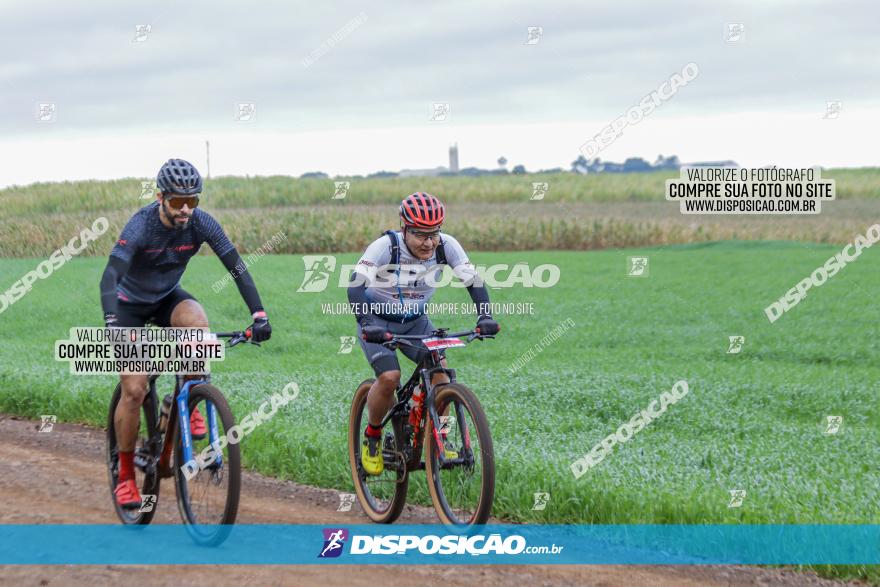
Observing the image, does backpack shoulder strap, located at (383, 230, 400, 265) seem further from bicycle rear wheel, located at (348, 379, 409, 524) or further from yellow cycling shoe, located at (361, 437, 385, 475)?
yellow cycling shoe, located at (361, 437, 385, 475)

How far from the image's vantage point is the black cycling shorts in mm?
8023

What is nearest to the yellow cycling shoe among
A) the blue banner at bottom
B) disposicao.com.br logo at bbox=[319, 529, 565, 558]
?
the blue banner at bottom

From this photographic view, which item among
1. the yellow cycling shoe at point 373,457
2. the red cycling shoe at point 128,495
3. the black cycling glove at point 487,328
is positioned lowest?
the red cycling shoe at point 128,495

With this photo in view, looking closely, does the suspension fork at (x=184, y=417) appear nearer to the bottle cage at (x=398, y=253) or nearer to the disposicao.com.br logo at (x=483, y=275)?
the bottle cage at (x=398, y=253)

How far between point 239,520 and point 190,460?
1.07 meters

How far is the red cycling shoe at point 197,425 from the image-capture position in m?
7.50

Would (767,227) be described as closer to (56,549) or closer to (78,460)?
(78,460)

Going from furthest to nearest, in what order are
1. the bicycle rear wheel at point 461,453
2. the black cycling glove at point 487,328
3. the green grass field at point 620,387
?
the green grass field at point 620,387, the black cycling glove at point 487,328, the bicycle rear wheel at point 461,453

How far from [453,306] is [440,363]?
56.9ft

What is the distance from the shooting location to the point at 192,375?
24.6 ft

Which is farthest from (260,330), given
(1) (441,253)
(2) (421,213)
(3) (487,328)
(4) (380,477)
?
(4) (380,477)

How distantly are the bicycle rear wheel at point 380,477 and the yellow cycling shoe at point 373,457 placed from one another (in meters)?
0.07

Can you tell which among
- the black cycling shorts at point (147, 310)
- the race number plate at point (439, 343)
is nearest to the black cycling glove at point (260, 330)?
the black cycling shorts at point (147, 310)

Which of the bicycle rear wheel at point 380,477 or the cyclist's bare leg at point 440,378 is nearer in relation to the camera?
the cyclist's bare leg at point 440,378
